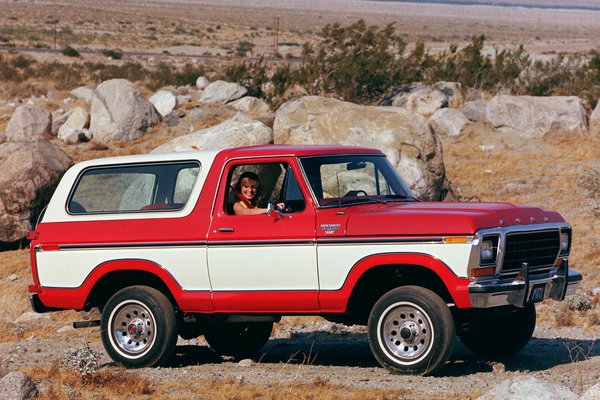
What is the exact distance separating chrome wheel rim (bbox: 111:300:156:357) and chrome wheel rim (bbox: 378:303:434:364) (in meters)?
2.45

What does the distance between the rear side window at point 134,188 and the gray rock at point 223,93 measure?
2108 cm

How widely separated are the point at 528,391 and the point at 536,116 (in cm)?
2032

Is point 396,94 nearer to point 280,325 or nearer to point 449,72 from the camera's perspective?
point 449,72

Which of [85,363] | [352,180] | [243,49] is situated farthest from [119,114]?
[243,49]

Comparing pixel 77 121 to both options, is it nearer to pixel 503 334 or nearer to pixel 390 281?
pixel 503 334

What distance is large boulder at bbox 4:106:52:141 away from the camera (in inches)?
1117

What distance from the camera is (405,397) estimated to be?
8.47 meters

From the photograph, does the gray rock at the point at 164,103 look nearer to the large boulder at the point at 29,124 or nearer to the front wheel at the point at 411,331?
the large boulder at the point at 29,124

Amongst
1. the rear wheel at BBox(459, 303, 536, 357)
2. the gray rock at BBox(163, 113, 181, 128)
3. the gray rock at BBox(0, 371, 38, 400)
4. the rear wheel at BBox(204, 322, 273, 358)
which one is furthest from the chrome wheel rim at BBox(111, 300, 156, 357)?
the gray rock at BBox(163, 113, 181, 128)

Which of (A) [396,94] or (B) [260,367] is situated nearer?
(B) [260,367]

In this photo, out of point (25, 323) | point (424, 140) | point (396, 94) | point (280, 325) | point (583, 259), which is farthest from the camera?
point (396, 94)

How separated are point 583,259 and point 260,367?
8124 mm

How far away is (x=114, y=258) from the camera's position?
33.9 feet

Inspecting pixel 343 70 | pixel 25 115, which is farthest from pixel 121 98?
pixel 343 70
